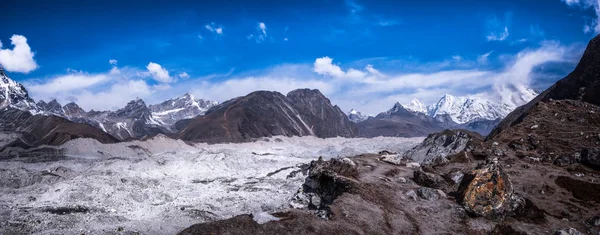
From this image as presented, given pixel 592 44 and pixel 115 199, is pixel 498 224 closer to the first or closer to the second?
pixel 115 199

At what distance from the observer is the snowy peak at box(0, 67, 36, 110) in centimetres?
17875

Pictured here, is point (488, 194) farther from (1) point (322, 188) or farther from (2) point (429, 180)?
(1) point (322, 188)

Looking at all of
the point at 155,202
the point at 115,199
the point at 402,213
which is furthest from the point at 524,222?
the point at 115,199

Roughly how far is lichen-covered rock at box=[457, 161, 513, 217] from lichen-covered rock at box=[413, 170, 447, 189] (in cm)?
590

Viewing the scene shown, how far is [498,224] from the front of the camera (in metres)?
26.7

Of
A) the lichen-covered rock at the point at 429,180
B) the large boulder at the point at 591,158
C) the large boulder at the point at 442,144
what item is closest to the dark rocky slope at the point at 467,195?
the large boulder at the point at 591,158

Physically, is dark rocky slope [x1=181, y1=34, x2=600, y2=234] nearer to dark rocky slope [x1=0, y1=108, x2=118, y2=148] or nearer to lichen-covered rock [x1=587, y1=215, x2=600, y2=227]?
lichen-covered rock [x1=587, y1=215, x2=600, y2=227]

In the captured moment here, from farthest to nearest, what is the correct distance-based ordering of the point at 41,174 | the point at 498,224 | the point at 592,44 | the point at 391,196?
the point at 592,44 < the point at 41,174 < the point at 391,196 < the point at 498,224

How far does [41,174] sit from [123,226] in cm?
3873

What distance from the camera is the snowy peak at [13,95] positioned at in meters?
179

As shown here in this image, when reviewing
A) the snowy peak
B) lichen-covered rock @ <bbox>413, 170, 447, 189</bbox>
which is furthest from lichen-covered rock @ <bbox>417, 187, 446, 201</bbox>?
the snowy peak

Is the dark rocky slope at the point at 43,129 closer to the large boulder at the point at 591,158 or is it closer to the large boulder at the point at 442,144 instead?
the large boulder at the point at 442,144

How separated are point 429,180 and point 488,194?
8.13m

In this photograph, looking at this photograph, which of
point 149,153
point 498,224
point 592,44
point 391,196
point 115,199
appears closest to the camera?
point 498,224
